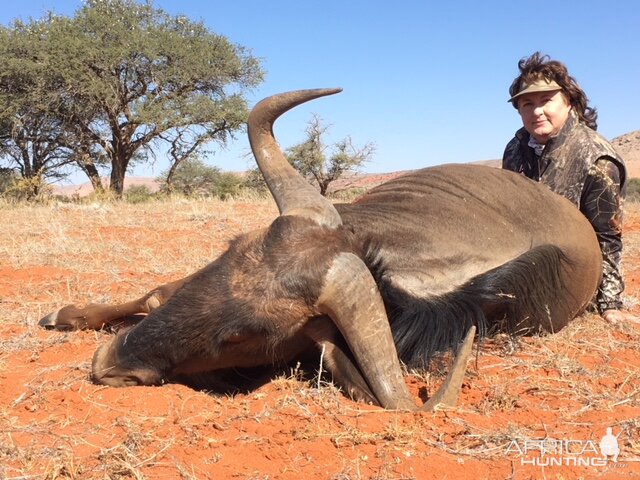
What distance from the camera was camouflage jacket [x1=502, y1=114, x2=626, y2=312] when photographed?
4.62 metres

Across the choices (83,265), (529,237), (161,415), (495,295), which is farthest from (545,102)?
(83,265)

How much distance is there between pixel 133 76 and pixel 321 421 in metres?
21.2

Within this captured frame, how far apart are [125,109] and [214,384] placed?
20.4m

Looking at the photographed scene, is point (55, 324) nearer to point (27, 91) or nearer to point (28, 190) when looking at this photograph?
point (28, 190)

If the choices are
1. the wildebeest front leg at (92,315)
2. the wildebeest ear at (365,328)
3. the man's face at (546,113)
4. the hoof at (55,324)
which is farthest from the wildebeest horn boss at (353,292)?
the hoof at (55,324)

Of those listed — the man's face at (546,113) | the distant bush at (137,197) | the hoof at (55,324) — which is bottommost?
the hoof at (55,324)

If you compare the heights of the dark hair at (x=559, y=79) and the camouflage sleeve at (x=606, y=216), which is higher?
the dark hair at (x=559, y=79)

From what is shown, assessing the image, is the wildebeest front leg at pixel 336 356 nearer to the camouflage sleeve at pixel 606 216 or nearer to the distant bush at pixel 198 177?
the camouflage sleeve at pixel 606 216

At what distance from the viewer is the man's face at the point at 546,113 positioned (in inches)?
190

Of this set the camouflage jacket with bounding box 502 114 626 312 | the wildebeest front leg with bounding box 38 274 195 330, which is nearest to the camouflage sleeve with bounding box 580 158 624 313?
the camouflage jacket with bounding box 502 114 626 312

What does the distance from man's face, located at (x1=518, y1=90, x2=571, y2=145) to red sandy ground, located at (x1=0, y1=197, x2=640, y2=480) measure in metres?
1.38

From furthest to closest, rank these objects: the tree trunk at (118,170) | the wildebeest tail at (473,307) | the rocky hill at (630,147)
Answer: the rocky hill at (630,147), the tree trunk at (118,170), the wildebeest tail at (473,307)

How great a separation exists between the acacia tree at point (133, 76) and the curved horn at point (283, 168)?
18632 millimetres

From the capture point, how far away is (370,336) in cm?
293
